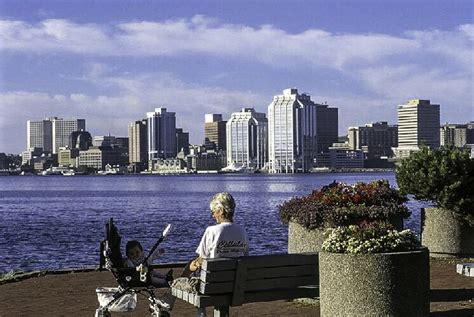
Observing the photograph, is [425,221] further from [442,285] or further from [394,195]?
[442,285]

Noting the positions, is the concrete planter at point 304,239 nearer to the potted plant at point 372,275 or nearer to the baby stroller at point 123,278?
the baby stroller at point 123,278

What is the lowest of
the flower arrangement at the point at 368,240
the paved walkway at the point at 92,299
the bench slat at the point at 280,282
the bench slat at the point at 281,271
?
the paved walkway at the point at 92,299

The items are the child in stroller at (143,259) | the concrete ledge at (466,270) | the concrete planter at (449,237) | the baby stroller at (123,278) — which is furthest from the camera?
the concrete planter at (449,237)

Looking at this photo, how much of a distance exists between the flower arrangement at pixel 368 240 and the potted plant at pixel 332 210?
393 centimetres

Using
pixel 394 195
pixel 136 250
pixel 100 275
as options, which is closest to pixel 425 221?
pixel 394 195

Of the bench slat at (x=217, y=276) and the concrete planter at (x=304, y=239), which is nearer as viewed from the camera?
the bench slat at (x=217, y=276)

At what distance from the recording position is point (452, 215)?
1680cm

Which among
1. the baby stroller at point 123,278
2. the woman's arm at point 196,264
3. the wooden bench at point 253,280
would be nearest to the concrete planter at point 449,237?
the wooden bench at point 253,280

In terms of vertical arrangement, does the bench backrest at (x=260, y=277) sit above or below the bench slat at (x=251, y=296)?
above

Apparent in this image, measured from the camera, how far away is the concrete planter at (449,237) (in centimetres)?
1675

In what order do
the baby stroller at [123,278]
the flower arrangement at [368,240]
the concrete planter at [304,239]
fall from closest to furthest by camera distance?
1. the flower arrangement at [368,240]
2. the baby stroller at [123,278]
3. the concrete planter at [304,239]

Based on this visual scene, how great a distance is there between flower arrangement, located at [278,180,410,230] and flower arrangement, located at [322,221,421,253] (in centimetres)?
413

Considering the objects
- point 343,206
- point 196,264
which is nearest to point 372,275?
point 196,264

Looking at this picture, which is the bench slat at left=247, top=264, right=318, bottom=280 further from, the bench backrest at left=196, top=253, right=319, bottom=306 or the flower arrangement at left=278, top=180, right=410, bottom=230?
the flower arrangement at left=278, top=180, right=410, bottom=230
